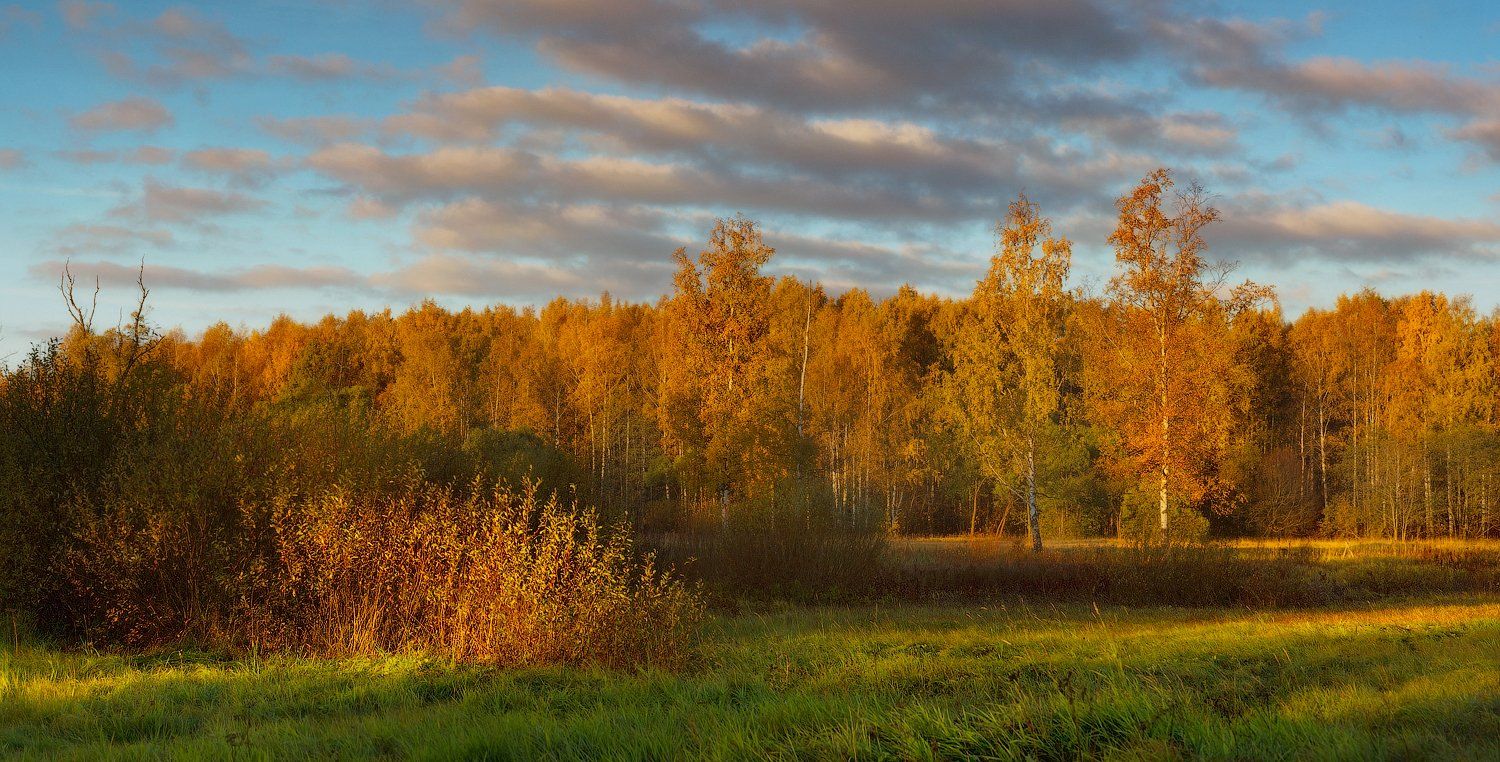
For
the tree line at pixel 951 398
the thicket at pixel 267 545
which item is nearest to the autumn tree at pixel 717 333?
the tree line at pixel 951 398

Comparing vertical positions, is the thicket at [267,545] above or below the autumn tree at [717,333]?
below

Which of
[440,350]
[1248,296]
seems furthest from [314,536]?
[440,350]

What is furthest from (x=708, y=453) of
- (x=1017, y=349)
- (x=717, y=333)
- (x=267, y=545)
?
(x=267, y=545)

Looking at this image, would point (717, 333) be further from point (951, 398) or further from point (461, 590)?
point (461, 590)

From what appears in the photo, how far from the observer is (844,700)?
675 cm

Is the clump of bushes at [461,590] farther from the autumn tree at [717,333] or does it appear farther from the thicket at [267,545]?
the autumn tree at [717,333]

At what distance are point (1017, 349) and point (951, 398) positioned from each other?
3298mm

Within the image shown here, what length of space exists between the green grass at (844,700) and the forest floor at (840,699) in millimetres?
28

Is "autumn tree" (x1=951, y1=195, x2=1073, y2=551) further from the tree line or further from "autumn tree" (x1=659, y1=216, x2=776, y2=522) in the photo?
"autumn tree" (x1=659, y1=216, x2=776, y2=522)

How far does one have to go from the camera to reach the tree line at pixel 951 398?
32.0m

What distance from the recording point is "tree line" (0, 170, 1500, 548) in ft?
105

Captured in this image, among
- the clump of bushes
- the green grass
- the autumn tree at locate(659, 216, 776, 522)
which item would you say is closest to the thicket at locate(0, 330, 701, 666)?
the clump of bushes

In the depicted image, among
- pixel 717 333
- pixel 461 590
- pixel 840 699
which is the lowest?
pixel 461 590

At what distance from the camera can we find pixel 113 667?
11.8 meters
